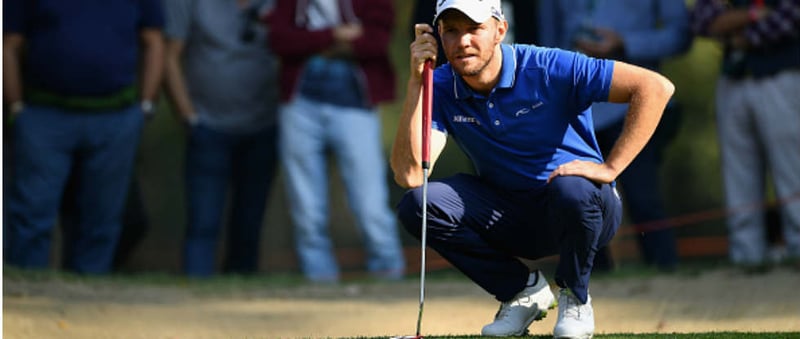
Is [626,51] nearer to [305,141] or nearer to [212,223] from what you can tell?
[305,141]

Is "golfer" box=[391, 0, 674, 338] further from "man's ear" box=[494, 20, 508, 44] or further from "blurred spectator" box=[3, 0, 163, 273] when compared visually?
"blurred spectator" box=[3, 0, 163, 273]

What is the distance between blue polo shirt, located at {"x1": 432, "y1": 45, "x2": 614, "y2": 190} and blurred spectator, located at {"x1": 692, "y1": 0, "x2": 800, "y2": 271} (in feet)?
10.9

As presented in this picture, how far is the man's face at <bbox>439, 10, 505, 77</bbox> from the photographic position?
438 centimetres

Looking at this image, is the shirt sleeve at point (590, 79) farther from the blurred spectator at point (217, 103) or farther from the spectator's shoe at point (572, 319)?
the blurred spectator at point (217, 103)

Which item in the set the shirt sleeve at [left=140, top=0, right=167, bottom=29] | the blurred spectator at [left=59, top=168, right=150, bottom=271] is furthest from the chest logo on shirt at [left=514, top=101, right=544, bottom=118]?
the blurred spectator at [left=59, top=168, right=150, bottom=271]

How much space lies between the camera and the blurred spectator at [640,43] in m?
7.65

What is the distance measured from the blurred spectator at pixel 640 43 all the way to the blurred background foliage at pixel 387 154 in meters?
1.94

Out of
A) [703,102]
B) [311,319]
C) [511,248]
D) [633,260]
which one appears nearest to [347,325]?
[311,319]

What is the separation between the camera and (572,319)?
14.2ft

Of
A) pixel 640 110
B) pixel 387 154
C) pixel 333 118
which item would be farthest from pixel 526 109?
pixel 387 154

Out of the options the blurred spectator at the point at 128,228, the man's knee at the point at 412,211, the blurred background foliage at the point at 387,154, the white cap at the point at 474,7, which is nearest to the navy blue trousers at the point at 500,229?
the man's knee at the point at 412,211

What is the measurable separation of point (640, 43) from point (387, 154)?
2.90m

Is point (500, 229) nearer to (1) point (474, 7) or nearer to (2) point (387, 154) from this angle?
(1) point (474, 7)

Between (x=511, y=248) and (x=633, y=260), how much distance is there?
491 centimetres
